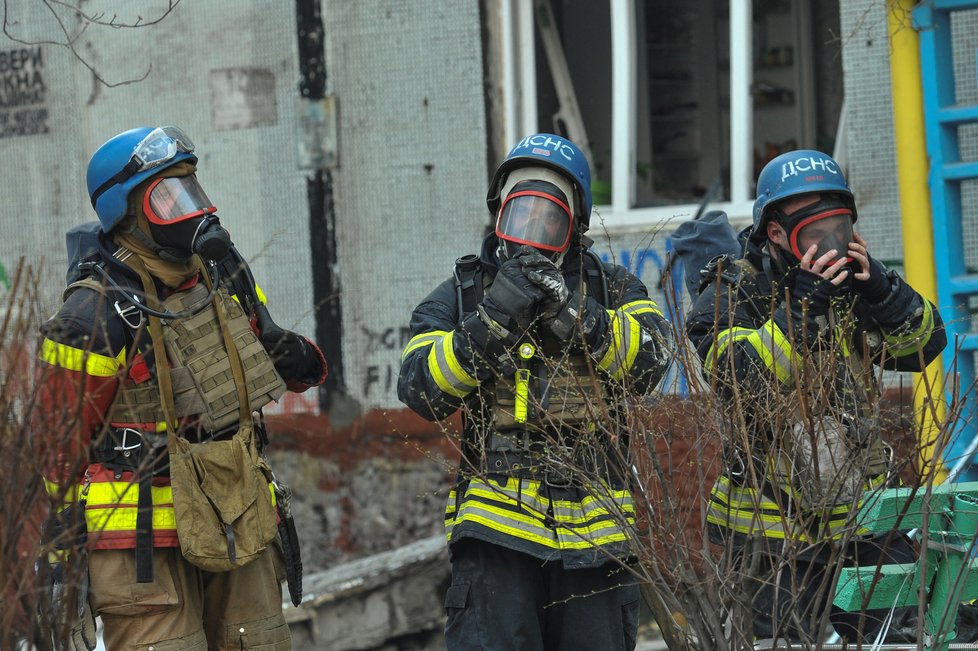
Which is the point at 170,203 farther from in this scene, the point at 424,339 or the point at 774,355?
the point at 774,355

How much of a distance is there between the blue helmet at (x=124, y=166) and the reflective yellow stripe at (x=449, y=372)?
3.29ft

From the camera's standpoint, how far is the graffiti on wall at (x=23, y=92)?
275 inches

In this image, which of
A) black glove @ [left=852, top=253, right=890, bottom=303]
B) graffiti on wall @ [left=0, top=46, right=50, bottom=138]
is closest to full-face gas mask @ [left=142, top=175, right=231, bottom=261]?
black glove @ [left=852, top=253, right=890, bottom=303]

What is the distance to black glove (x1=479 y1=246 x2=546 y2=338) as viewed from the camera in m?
3.52

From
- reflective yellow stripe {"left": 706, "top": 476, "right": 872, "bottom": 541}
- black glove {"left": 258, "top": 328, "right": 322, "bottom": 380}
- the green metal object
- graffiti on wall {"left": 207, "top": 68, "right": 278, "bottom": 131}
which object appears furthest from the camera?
graffiti on wall {"left": 207, "top": 68, "right": 278, "bottom": 131}

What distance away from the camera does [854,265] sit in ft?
12.5

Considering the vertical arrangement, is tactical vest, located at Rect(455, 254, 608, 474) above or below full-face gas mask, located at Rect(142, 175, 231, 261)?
below

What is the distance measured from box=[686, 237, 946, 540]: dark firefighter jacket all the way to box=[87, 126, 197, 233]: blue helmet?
64.0 inches

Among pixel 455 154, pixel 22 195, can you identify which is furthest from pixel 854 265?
pixel 22 195

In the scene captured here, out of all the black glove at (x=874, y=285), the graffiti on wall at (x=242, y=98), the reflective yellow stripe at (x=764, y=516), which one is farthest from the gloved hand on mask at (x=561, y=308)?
the graffiti on wall at (x=242, y=98)

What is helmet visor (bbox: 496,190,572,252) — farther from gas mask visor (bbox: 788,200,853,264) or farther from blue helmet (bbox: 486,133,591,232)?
gas mask visor (bbox: 788,200,853,264)

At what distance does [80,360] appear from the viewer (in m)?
3.46

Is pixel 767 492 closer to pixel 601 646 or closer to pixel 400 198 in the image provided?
pixel 601 646

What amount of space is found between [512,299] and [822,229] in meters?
1.02
